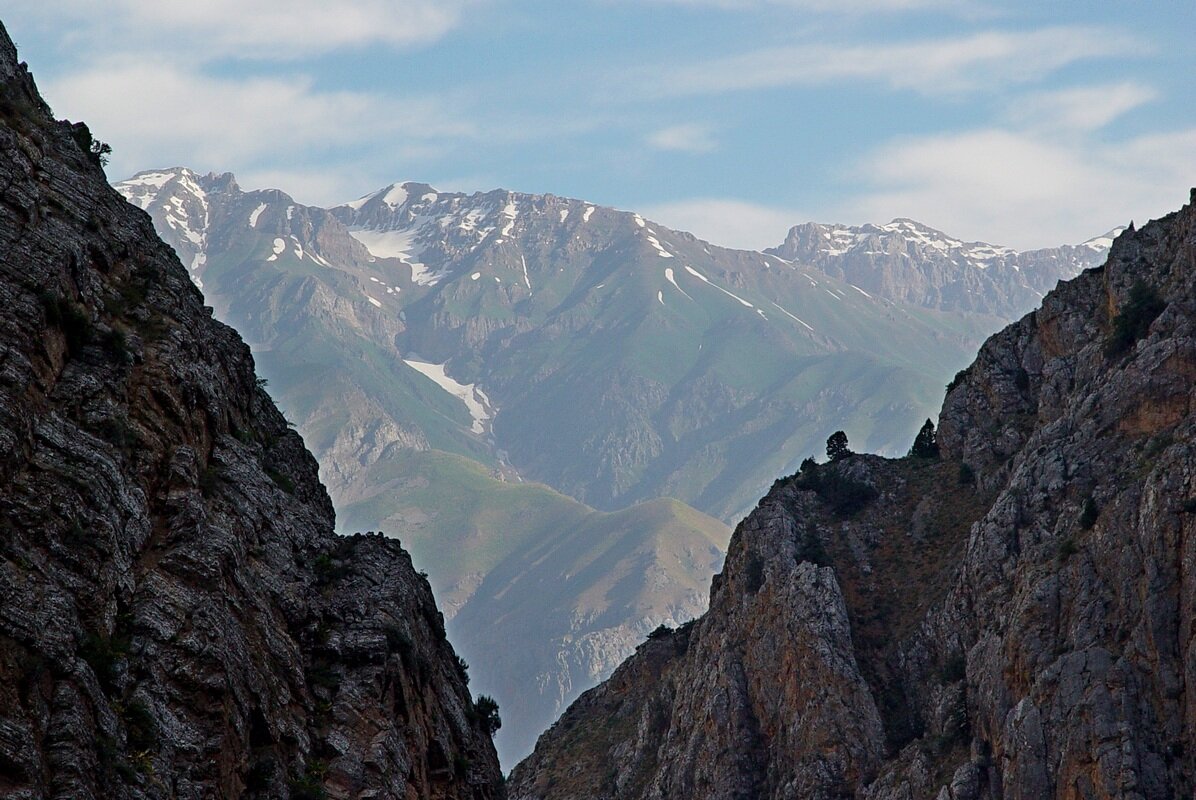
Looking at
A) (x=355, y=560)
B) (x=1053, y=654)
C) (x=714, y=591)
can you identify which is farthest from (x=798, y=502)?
(x=355, y=560)

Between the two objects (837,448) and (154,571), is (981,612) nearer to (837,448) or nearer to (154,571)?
(837,448)

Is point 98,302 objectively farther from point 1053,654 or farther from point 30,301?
point 1053,654

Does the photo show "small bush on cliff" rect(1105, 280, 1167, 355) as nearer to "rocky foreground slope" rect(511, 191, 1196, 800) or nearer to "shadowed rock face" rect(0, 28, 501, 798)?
"rocky foreground slope" rect(511, 191, 1196, 800)

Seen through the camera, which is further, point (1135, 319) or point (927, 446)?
point (927, 446)

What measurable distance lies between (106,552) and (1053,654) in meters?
61.0

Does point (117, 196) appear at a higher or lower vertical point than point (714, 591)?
lower

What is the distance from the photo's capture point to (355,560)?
142 feet

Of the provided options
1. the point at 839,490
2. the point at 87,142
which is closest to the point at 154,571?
the point at 87,142

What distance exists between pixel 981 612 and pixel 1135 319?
2151 cm

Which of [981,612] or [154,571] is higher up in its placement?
[981,612]

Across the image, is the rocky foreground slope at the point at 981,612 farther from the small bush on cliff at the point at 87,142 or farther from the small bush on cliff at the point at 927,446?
the small bush on cliff at the point at 87,142

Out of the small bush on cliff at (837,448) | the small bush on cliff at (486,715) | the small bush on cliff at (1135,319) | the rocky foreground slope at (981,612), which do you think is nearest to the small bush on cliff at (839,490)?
the rocky foreground slope at (981,612)

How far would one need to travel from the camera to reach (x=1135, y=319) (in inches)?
3600

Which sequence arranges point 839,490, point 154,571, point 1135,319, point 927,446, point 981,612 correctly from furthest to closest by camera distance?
1. point 927,446
2. point 839,490
3. point 1135,319
4. point 981,612
5. point 154,571
